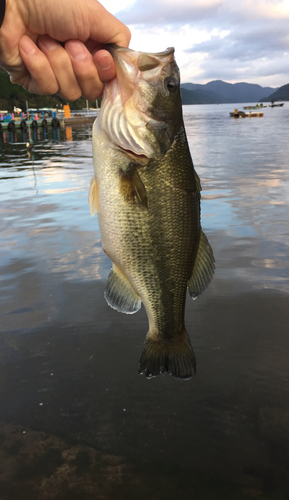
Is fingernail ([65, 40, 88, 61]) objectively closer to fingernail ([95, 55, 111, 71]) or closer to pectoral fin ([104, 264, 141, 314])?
fingernail ([95, 55, 111, 71])

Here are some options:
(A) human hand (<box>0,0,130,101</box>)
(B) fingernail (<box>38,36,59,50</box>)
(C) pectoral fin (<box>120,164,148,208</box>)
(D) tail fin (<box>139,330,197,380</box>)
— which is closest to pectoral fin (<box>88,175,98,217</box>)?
(C) pectoral fin (<box>120,164,148,208</box>)

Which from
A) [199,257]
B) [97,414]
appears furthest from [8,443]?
[199,257]

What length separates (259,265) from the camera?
5.86 m

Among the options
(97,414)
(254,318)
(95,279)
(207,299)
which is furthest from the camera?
(95,279)

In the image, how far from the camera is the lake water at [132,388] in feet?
8.99

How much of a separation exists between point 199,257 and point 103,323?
2357 millimetres

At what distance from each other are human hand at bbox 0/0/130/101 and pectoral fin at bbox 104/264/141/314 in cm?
127

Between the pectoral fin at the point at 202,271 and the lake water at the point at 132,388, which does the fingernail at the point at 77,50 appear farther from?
the lake water at the point at 132,388

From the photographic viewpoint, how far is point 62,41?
7.49 feet

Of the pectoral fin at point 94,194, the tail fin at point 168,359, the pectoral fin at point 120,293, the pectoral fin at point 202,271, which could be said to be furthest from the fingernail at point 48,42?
the tail fin at point 168,359

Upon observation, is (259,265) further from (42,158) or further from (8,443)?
(42,158)

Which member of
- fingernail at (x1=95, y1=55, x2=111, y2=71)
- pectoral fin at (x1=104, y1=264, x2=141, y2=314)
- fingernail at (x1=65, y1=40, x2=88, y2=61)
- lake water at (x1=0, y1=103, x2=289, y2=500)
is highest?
fingernail at (x1=65, y1=40, x2=88, y2=61)

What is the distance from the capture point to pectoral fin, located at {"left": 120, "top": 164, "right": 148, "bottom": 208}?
7.16ft

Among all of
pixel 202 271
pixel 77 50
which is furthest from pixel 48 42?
pixel 202 271
